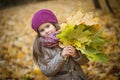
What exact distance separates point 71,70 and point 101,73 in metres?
1.07

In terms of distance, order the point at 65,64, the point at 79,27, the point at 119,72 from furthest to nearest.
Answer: the point at 119,72, the point at 65,64, the point at 79,27

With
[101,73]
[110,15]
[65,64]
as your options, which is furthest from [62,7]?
[65,64]

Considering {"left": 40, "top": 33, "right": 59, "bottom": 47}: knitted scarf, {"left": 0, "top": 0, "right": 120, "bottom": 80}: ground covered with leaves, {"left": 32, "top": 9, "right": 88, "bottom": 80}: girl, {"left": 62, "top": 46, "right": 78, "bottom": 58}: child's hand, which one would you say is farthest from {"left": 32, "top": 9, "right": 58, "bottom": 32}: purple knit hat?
{"left": 0, "top": 0, "right": 120, "bottom": 80}: ground covered with leaves

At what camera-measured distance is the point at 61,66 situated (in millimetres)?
2082

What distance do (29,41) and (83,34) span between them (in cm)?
190

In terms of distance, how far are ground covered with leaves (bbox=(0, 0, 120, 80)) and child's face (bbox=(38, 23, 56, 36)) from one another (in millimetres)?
649

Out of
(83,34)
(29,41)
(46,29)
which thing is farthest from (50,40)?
(29,41)

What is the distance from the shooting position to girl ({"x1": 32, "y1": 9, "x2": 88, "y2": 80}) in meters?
2.06

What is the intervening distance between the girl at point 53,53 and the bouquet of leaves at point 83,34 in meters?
0.06

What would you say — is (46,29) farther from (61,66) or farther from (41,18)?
(61,66)

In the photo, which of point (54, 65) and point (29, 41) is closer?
point (54, 65)

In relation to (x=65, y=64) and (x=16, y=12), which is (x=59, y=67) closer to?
(x=65, y=64)

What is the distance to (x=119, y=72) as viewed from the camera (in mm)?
3094

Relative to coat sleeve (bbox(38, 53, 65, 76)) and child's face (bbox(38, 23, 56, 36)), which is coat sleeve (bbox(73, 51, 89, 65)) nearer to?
coat sleeve (bbox(38, 53, 65, 76))
